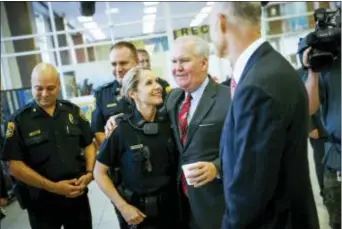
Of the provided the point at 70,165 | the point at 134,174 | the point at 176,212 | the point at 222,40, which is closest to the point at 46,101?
the point at 70,165

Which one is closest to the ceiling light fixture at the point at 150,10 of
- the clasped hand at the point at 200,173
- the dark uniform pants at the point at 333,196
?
the dark uniform pants at the point at 333,196

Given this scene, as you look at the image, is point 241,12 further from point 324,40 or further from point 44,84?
point 44,84

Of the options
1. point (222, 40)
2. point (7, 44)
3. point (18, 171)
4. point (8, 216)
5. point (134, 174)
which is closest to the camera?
point (222, 40)

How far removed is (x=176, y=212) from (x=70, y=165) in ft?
1.69

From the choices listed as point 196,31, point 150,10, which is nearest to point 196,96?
point 196,31

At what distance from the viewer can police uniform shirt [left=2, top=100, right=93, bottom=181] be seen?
1558mm

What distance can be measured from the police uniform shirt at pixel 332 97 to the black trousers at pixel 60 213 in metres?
1.15

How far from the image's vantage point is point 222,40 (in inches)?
36.8

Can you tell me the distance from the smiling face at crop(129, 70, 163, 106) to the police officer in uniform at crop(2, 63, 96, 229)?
14.8 inches

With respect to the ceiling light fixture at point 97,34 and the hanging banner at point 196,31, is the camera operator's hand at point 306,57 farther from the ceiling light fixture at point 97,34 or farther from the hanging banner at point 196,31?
the ceiling light fixture at point 97,34

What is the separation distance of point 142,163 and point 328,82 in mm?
868

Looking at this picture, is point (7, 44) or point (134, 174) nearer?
point (134, 174)

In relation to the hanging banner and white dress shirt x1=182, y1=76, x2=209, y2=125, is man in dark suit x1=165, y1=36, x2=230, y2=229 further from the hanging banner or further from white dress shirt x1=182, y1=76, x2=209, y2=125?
the hanging banner

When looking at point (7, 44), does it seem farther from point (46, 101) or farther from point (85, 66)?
point (46, 101)
